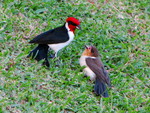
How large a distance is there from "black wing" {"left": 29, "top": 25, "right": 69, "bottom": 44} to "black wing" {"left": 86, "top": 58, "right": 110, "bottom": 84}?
2.01 feet

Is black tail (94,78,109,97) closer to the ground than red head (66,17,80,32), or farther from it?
closer to the ground

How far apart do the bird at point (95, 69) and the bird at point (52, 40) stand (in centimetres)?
47

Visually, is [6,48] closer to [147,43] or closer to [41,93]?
[41,93]

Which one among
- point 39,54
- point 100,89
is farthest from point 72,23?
point 100,89

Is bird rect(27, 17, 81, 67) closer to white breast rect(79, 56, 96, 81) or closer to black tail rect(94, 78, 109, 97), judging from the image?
white breast rect(79, 56, 96, 81)

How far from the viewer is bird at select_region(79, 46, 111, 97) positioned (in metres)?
6.23

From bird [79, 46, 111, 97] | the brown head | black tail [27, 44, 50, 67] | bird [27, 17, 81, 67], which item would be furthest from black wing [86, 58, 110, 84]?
black tail [27, 44, 50, 67]

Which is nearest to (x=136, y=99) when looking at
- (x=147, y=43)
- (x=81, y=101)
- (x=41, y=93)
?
(x=81, y=101)

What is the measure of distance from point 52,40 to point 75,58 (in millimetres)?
750

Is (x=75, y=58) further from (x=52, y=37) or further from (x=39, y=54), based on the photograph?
(x=39, y=54)

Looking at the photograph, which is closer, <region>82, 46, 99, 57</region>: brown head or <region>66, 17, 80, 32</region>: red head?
<region>66, 17, 80, 32</region>: red head

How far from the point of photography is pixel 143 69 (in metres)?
7.33

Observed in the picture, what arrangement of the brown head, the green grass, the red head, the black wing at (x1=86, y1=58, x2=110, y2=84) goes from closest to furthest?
the green grass < the black wing at (x1=86, y1=58, x2=110, y2=84) < the red head < the brown head

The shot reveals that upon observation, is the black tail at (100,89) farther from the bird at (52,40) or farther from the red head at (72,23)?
the red head at (72,23)
